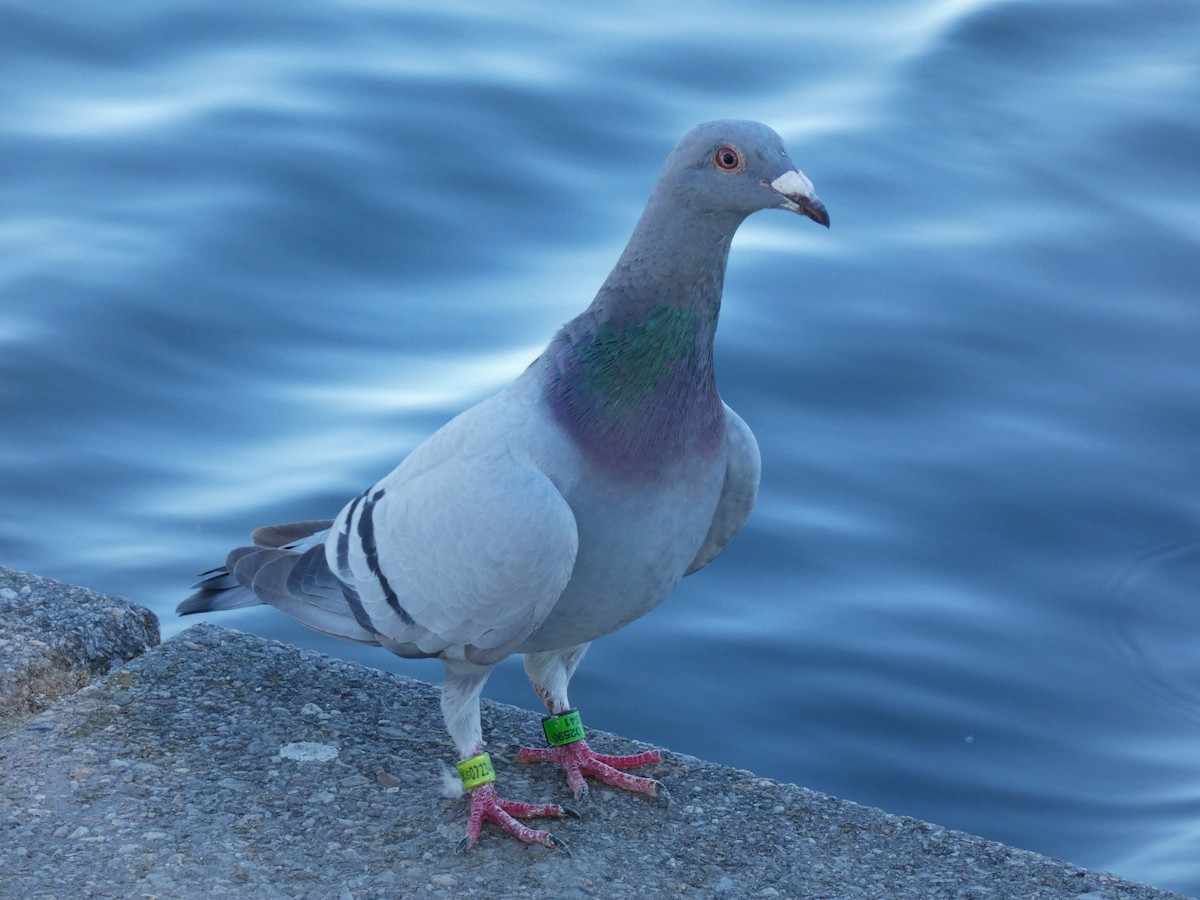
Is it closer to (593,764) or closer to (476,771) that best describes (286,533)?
(476,771)

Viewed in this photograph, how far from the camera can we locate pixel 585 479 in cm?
386

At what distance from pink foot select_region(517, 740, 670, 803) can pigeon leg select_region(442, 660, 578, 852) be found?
18cm

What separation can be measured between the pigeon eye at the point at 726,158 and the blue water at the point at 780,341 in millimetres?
3520

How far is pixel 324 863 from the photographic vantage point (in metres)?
3.87

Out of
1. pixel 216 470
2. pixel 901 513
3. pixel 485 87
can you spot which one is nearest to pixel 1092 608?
pixel 901 513

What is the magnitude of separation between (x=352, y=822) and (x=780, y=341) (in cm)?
509

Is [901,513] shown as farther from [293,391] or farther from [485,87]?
[485,87]

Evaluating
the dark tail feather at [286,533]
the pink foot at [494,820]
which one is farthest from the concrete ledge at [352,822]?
the dark tail feather at [286,533]

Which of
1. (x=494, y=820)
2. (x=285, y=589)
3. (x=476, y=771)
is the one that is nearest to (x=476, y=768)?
(x=476, y=771)

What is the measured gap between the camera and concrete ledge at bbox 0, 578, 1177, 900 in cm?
383

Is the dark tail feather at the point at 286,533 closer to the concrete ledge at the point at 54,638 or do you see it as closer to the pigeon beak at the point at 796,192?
the concrete ledge at the point at 54,638

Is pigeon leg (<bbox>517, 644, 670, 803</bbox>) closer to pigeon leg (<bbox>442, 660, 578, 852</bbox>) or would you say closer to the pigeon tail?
pigeon leg (<bbox>442, 660, 578, 852</bbox>)

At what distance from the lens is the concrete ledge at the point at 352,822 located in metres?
3.83

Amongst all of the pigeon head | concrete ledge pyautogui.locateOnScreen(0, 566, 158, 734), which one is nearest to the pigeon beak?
the pigeon head
